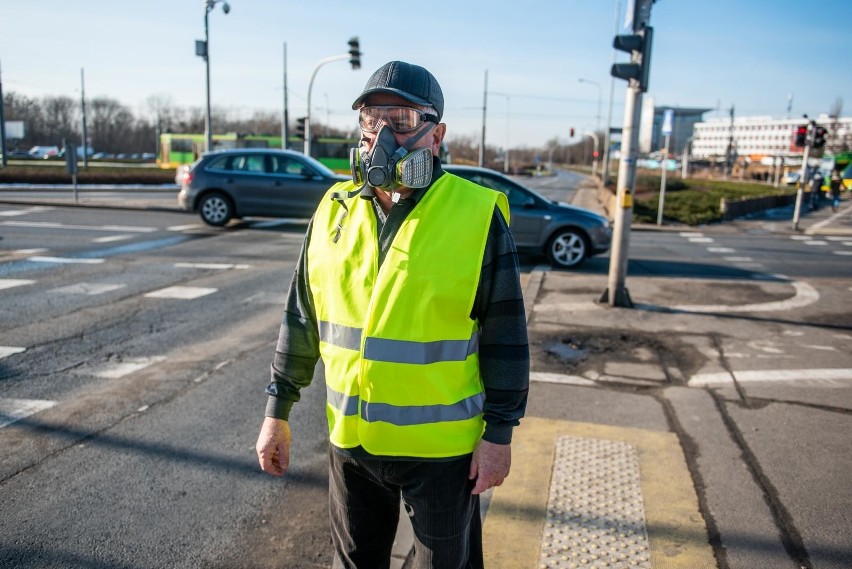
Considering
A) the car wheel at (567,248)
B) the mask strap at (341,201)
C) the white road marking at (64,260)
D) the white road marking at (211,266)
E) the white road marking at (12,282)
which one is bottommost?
the white road marking at (64,260)

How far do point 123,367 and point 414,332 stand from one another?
15.0 feet

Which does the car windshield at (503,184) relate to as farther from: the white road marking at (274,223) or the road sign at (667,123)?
the white road marking at (274,223)

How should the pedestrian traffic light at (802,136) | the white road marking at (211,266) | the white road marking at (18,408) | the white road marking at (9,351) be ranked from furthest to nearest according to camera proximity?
the pedestrian traffic light at (802,136)
the white road marking at (211,266)
the white road marking at (9,351)
the white road marking at (18,408)

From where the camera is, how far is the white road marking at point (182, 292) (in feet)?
28.2

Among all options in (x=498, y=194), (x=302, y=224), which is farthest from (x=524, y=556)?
(x=302, y=224)

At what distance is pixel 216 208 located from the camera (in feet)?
51.6

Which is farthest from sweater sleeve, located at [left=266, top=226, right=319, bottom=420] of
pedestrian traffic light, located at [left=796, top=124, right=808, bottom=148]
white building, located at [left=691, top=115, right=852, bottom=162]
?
white building, located at [left=691, top=115, right=852, bottom=162]

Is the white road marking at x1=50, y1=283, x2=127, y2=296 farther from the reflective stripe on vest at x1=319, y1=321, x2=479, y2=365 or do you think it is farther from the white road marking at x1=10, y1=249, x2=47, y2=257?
the reflective stripe on vest at x1=319, y1=321, x2=479, y2=365

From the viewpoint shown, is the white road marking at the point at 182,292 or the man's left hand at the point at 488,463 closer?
the man's left hand at the point at 488,463

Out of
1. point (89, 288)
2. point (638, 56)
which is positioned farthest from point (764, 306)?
point (89, 288)

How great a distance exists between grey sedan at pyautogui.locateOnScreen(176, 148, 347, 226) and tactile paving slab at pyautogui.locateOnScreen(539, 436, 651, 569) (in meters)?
12.2

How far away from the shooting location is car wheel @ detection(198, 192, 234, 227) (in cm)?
1566

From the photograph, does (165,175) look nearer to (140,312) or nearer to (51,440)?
(140,312)

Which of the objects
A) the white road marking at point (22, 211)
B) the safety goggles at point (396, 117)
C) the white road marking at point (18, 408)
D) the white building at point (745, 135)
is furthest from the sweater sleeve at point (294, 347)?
the white building at point (745, 135)
